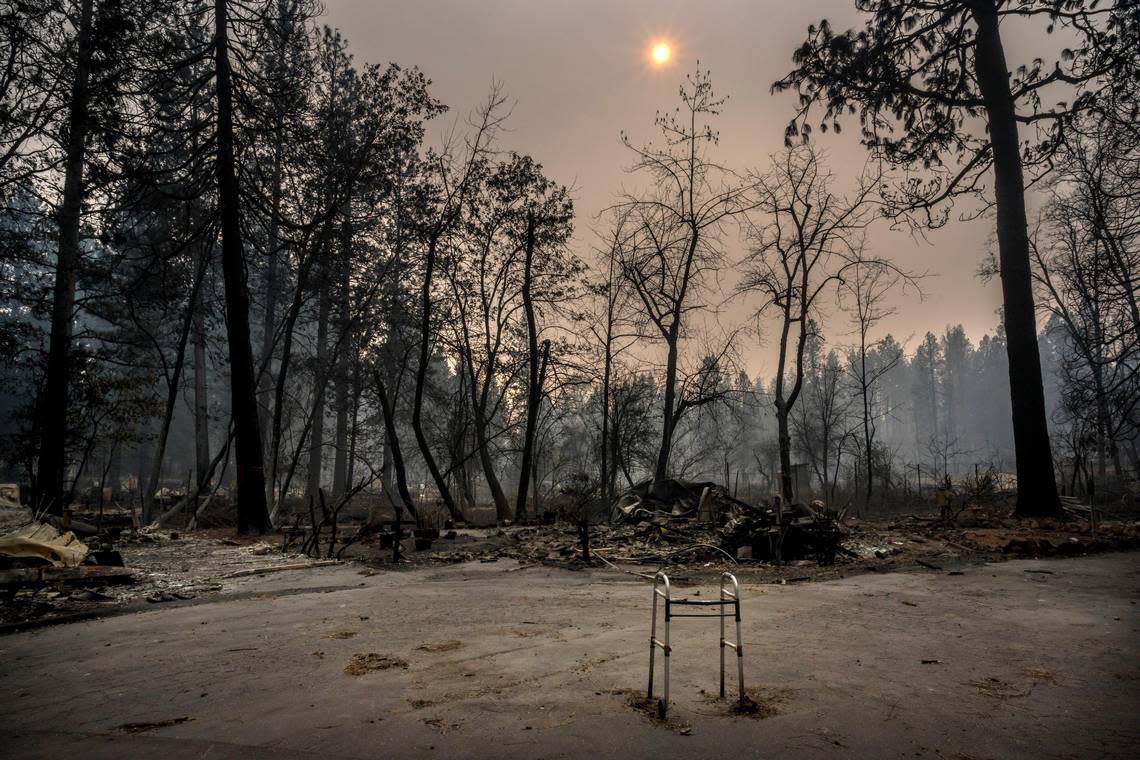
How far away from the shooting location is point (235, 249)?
1531cm

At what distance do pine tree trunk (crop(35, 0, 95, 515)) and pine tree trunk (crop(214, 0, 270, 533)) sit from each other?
302 cm

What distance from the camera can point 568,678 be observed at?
4695mm

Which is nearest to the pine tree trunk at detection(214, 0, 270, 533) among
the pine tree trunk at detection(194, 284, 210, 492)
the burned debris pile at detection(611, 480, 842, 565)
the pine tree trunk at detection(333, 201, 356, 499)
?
the pine tree trunk at detection(333, 201, 356, 499)

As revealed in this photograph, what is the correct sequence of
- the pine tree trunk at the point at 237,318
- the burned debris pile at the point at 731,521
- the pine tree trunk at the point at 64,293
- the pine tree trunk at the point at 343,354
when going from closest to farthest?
the burned debris pile at the point at 731,521, the pine tree trunk at the point at 237,318, the pine tree trunk at the point at 64,293, the pine tree trunk at the point at 343,354

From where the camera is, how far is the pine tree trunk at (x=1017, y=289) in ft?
44.1

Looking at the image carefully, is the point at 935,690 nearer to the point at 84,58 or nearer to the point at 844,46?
the point at 844,46

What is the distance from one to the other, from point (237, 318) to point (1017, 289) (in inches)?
707

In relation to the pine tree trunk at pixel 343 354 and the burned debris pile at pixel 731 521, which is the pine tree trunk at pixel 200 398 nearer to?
the pine tree trunk at pixel 343 354

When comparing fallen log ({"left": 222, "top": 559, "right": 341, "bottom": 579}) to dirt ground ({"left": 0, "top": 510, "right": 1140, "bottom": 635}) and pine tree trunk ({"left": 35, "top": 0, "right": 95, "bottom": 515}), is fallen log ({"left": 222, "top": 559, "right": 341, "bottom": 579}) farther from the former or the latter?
pine tree trunk ({"left": 35, "top": 0, "right": 95, "bottom": 515})

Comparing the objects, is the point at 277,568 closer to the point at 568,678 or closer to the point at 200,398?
the point at 568,678

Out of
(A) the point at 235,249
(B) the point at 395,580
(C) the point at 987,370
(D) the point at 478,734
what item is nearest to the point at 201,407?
(A) the point at 235,249

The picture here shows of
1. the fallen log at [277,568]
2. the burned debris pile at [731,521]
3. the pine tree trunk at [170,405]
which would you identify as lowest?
the fallen log at [277,568]

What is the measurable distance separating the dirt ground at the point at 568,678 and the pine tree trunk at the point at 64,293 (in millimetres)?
11855

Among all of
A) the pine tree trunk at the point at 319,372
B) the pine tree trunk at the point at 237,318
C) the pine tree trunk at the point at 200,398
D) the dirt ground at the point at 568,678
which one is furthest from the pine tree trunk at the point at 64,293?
the dirt ground at the point at 568,678
